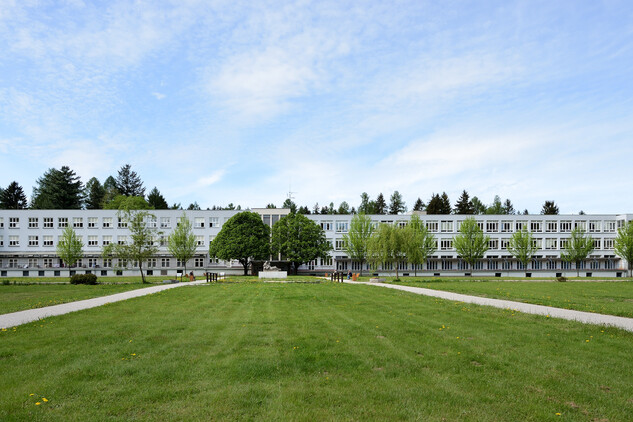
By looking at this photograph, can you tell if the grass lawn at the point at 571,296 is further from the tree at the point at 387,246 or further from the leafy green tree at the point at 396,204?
the leafy green tree at the point at 396,204

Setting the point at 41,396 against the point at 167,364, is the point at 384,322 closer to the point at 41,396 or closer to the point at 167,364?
the point at 167,364

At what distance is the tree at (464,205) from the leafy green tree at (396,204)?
665 inches

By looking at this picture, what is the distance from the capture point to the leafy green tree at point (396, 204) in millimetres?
138000

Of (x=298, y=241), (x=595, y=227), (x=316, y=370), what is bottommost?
(x=316, y=370)

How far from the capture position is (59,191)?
4183 inches

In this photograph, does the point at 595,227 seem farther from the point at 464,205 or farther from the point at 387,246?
the point at 387,246

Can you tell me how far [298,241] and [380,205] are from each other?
251 ft

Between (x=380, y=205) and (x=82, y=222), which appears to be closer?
(x=82, y=222)

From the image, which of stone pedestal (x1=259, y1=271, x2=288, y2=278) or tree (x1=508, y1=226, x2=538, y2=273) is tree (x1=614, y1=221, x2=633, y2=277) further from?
stone pedestal (x1=259, y1=271, x2=288, y2=278)

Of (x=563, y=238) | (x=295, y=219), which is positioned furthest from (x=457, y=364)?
(x=563, y=238)

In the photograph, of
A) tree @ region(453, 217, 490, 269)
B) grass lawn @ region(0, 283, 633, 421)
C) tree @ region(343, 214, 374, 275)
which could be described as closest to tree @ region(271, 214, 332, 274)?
tree @ region(343, 214, 374, 275)

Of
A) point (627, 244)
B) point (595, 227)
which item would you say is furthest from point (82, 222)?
point (595, 227)

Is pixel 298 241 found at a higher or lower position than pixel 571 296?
higher

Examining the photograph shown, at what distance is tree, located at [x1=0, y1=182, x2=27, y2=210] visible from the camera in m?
112
